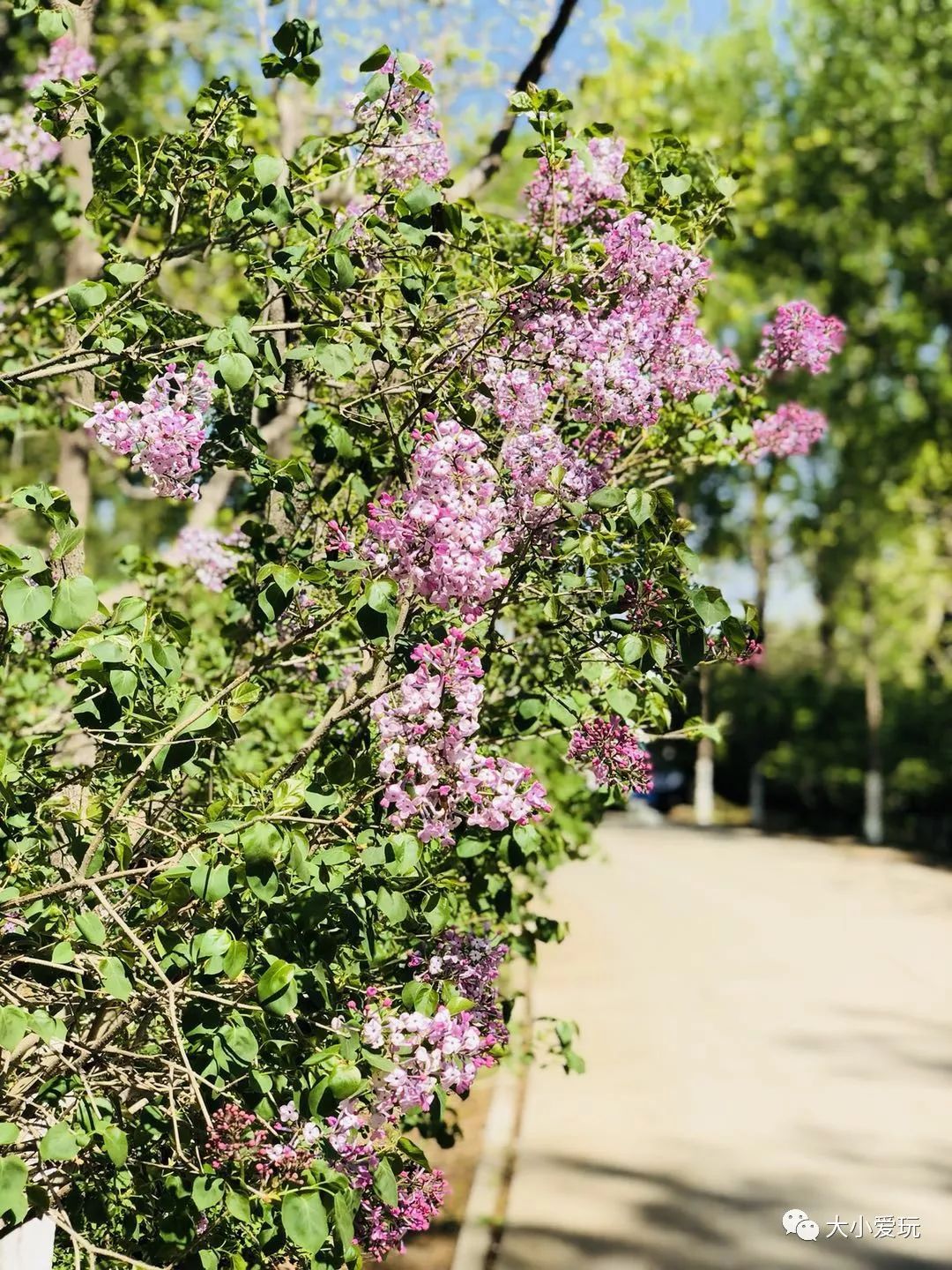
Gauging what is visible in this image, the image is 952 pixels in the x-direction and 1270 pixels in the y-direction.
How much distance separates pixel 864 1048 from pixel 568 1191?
3575 mm

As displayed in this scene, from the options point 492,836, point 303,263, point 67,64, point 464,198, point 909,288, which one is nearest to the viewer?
point 303,263

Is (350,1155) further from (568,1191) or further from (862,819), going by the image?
(862,819)

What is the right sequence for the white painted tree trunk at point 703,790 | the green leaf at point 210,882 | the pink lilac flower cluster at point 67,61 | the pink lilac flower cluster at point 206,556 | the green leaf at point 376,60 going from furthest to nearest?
the white painted tree trunk at point 703,790 → the pink lilac flower cluster at point 67,61 → the pink lilac flower cluster at point 206,556 → the green leaf at point 376,60 → the green leaf at point 210,882

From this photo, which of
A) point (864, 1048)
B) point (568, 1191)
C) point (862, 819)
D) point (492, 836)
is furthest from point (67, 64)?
point (862, 819)

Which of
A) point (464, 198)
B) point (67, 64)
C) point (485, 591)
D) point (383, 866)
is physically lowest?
point (383, 866)

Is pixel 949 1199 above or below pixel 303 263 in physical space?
below

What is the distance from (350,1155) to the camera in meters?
3.29

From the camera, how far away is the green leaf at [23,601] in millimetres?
2855

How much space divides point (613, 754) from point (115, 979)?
1.45 meters

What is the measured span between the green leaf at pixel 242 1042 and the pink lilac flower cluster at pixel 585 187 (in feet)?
9.43

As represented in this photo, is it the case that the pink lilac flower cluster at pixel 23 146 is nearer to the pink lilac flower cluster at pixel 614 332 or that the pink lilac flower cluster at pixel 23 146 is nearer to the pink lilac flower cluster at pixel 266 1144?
the pink lilac flower cluster at pixel 614 332

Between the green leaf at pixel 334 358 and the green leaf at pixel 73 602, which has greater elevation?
the green leaf at pixel 334 358

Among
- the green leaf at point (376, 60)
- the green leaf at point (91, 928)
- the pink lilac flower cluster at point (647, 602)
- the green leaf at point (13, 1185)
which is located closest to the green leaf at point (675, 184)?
the green leaf at point (376, 60)

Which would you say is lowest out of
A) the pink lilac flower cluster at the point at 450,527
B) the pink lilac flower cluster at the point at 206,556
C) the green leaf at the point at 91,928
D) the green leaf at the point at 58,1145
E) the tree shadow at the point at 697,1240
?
the tree shadow at the point at 697,1240
